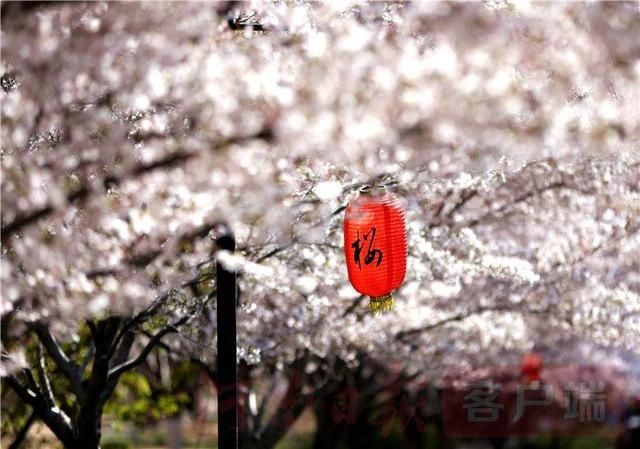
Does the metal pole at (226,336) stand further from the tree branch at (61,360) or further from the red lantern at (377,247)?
the tree branch at (61,360)

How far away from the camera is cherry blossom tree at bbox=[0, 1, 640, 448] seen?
3969mm

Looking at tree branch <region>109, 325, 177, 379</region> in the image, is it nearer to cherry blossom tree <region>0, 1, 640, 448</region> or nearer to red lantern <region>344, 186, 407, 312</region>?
cherry blossom tree <region>0, 1, 640, 448</region>

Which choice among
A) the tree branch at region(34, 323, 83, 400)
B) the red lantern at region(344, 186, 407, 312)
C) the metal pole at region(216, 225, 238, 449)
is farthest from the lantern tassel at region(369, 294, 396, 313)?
the tree branch at region(34, 323, 83, 400)

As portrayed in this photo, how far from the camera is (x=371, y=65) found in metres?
3.91

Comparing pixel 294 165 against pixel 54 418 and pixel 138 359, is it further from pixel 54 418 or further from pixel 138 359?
pixel 54 418

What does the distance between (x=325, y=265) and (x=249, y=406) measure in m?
3.67

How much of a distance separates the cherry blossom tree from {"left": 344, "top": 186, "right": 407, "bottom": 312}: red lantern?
0.70ft

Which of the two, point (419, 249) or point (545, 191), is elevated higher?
point (545, 191)

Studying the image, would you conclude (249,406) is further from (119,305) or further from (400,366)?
(119,305)

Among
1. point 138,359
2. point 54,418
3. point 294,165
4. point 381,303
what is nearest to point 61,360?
point 54,418

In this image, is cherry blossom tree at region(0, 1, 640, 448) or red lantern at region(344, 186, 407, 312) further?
red lantern at region(344, 186, 407, 312)

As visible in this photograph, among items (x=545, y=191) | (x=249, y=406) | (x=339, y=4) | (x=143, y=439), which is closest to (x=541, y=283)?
(x=545, y=191)

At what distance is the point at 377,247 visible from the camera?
7570 mm

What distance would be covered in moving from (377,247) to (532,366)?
983 centimetres
